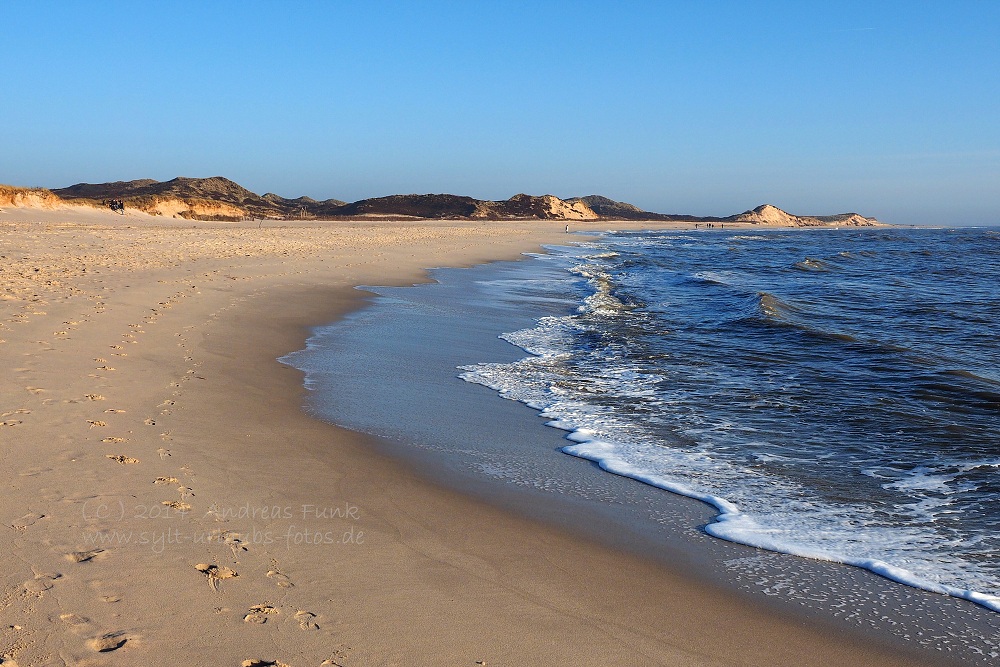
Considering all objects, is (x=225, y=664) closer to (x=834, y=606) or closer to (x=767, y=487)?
(x=834, y=606)

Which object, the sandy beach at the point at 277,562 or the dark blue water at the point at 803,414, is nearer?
the sandy beach at the point at 277,562

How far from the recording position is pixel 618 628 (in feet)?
9.21

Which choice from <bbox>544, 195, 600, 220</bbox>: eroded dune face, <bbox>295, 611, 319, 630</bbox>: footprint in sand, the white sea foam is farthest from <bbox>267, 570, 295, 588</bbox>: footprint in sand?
<bbox>544, 195, 600, 220</bbox>: eroded dune face

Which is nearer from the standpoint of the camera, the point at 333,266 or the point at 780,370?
the point at 780,370

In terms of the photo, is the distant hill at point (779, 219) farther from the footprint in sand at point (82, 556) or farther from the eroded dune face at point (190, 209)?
the footprint in sand at point (82, 556)

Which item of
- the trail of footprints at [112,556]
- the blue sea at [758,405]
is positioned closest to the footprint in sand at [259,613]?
the trail of footprints at [112,556]

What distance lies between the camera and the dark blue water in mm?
3973

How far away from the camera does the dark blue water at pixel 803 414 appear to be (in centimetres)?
397

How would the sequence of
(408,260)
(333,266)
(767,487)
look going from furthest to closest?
(408,260), (333,266), (767,487)

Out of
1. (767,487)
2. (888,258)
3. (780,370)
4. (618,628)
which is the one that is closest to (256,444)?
(618,628)

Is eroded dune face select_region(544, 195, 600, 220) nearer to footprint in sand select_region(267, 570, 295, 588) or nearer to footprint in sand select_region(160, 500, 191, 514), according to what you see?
footprint in sand select_region(160, 500, 191, 514)

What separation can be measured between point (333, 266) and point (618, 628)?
16.4 metres

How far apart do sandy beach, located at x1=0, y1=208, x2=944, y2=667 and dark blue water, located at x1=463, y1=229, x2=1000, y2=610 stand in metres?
1.08

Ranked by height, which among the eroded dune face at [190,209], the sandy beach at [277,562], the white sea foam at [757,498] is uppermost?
the eroded dune face at [190,209]
